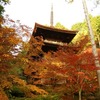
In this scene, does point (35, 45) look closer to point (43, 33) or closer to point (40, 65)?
point (40, 65)

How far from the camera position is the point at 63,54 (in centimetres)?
1155

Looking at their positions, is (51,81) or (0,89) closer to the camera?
(0,89)

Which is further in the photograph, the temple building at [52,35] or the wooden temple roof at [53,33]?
the wooden temple roof at [53,33]

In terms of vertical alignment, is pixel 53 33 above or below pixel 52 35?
above

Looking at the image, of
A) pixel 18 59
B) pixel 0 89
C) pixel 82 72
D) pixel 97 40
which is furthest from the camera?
pixel 97 40

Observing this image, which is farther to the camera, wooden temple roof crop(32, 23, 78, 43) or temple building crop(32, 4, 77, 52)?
wooden temple roof crop(32, 23, 78, 43)

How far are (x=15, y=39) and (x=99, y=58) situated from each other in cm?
565

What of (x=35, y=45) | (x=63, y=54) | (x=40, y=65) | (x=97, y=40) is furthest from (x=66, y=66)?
(x=97, y=40)

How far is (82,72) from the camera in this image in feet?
37.1

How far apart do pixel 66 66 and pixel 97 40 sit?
3334 cm

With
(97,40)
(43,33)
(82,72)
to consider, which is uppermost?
(97,40)

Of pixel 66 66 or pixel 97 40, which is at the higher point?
pixel 97 40

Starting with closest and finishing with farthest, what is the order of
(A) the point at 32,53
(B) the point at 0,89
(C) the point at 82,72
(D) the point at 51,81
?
(B) the point at 0,89 → (A) the point at 32,53 → (C) the point at 82,72 → (D) the point at 51,81

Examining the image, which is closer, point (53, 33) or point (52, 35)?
point (53, 33)
